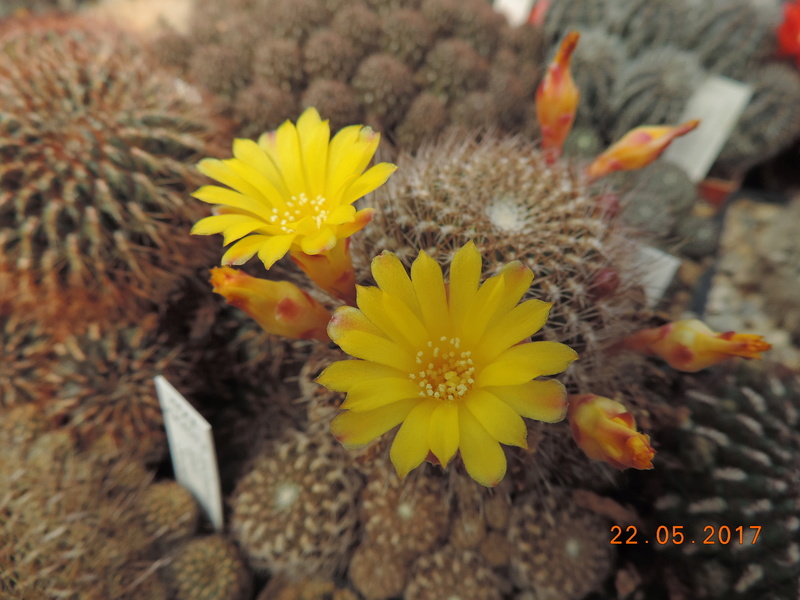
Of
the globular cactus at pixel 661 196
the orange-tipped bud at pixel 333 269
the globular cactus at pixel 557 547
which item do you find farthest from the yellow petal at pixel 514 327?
the globular cactus at pixel 661 196

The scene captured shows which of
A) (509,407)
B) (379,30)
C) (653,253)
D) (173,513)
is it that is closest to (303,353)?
(173,513)

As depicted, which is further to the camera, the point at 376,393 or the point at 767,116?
the point at 767,116

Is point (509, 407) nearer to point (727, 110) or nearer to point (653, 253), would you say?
point (653, 253)

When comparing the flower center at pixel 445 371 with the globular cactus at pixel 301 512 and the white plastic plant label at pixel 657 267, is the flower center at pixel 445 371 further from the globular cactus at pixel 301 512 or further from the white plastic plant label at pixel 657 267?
the white plastic plant label at pixel 657 267

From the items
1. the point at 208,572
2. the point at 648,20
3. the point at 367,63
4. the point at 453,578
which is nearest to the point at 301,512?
the point at 208,572

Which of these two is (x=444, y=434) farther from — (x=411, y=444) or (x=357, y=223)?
(x=357, y=223)
